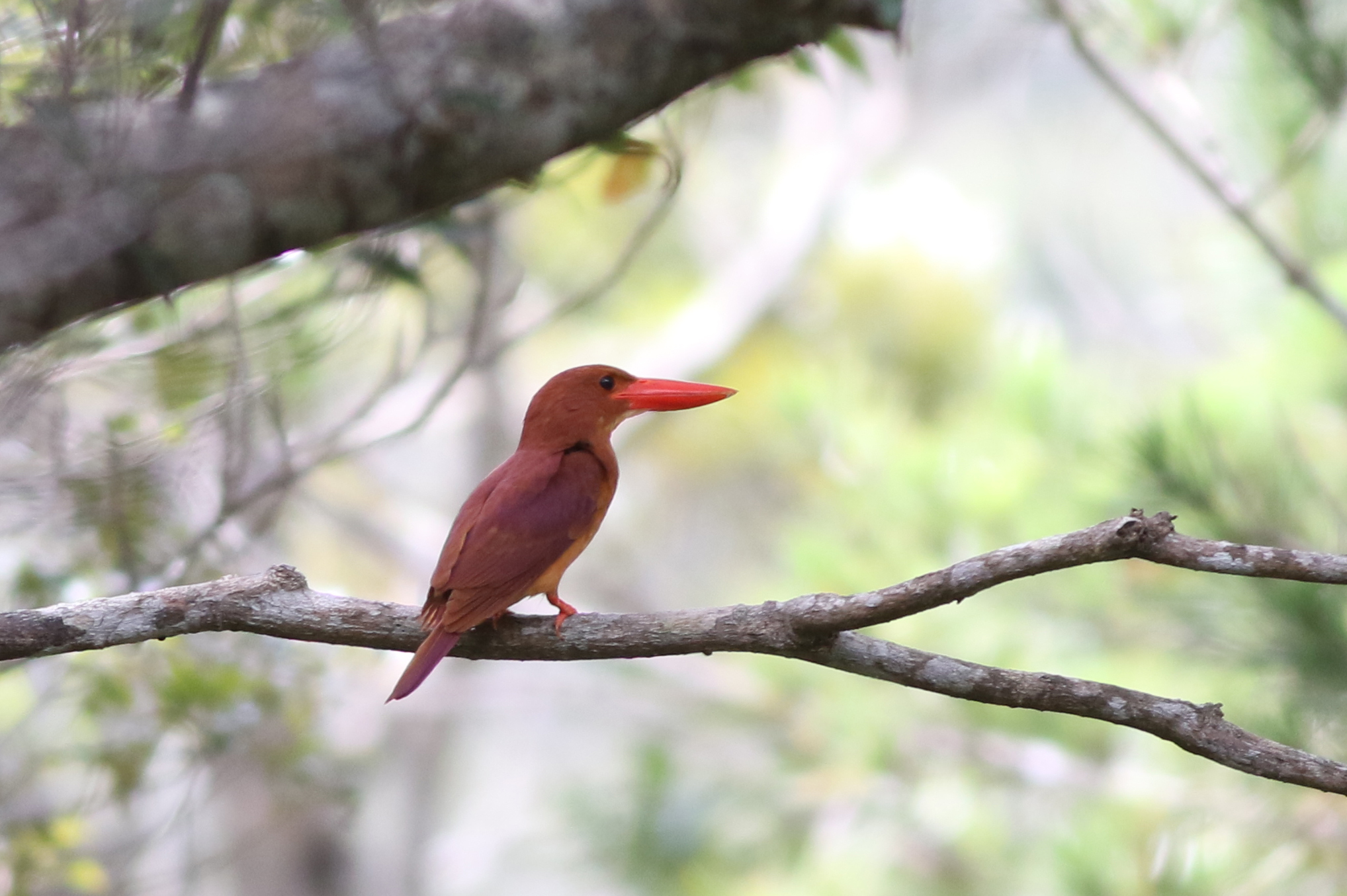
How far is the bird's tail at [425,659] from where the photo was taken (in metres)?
1.70

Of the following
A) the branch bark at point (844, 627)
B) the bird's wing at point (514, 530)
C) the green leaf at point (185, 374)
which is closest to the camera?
the branch bark at point (844, 627)

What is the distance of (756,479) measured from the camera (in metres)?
8.17

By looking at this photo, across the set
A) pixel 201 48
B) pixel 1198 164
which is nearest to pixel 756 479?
pixel 1198 164

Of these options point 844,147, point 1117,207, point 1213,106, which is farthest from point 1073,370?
point 1117,207

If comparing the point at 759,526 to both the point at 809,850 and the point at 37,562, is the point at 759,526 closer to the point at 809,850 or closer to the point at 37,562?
the point at 809,850

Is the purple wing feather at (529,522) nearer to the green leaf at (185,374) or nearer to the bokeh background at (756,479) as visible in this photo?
the bokeh background at (756,479)

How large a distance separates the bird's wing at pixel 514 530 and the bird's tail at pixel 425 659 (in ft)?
0.06

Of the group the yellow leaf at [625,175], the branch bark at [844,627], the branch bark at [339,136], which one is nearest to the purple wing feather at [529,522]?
the branch bark at [844,627]

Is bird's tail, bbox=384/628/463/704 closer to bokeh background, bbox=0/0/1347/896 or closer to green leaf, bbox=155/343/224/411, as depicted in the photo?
bokeh background, bbox=0/0/1347/896

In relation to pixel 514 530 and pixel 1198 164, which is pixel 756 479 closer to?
pixel 1198 164

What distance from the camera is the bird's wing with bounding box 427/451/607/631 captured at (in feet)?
5.90

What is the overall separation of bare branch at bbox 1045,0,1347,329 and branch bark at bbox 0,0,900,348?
1.41 m

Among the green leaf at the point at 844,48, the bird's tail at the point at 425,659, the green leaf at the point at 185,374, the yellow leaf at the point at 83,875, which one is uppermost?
the green leaf at the point at 844,48

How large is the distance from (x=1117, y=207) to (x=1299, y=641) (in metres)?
13.0
